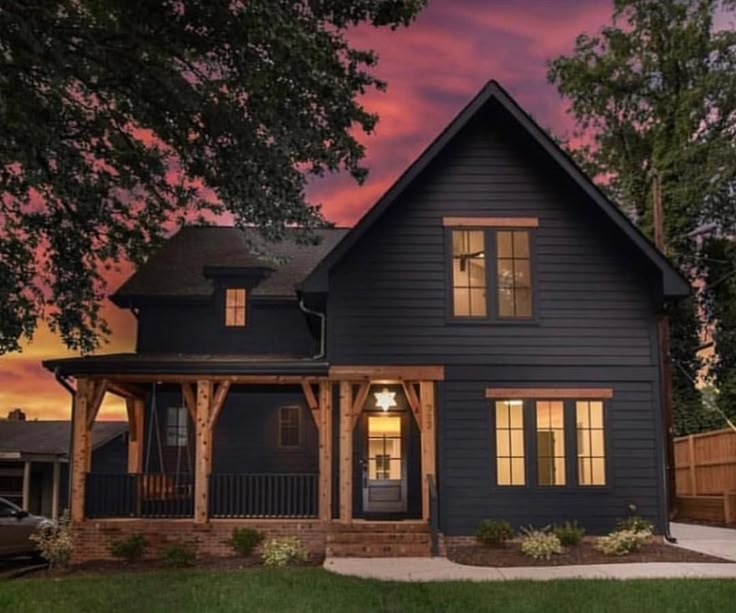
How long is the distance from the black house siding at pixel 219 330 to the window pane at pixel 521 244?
5606mm

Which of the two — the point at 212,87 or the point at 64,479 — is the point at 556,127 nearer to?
the point at 64,479

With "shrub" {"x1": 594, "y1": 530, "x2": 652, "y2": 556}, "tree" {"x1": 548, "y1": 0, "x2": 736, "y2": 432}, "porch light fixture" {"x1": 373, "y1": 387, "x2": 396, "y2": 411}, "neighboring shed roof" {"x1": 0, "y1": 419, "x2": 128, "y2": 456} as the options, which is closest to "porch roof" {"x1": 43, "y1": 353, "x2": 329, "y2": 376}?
"porch light fixture" {"x1": 373, "y1": 387, "x2": 396, "y2": 411}

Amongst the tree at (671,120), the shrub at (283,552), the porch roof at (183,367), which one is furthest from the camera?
the tree at (671,120)

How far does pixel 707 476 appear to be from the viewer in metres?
20.6

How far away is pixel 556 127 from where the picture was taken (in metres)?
31.8

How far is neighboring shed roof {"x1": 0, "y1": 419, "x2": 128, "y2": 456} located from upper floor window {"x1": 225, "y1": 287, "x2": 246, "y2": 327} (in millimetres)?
5216

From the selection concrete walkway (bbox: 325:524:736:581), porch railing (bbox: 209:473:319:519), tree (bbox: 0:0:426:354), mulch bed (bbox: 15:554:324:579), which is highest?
tree (bbox: 0:0:426:354)

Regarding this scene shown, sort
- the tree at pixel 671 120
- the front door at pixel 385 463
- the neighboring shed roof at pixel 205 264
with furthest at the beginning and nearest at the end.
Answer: the tree at pixel 671 120, the neighboring shed roof at pixel 205 264, the front door at pixel 385 463

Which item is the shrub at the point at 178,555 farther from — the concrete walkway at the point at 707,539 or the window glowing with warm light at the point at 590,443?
the concrete walkway at the point at 707,539

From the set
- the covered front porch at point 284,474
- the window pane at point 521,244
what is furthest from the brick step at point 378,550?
the window pane at point 521,244

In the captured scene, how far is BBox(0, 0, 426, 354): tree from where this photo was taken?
35.9ft

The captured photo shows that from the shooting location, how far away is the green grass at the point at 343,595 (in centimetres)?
920

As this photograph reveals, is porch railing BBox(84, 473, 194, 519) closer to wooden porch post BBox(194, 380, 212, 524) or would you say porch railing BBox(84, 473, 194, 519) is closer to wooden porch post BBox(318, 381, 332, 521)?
wooden porch post BBox(194, 380, 212, 524)

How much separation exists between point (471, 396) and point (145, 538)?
227 inches
